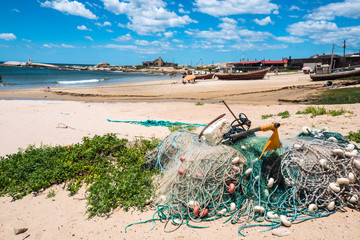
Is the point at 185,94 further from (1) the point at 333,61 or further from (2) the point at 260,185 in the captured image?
(1) the point at 333,61

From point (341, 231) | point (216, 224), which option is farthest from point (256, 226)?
point (341, 231)

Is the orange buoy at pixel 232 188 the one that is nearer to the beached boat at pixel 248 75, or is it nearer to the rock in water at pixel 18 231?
the rock in water at pixel 18 231

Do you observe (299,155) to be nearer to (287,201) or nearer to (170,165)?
(287,201)

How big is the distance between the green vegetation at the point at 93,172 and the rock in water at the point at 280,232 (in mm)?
2071

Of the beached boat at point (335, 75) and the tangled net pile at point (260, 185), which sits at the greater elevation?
the beached boat at point (335, 75)

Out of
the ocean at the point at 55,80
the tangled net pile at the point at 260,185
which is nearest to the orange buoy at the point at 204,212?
the tangled net pile at the point at 260,185

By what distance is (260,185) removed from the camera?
3969 millimetres

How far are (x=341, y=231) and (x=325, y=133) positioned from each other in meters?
2.28

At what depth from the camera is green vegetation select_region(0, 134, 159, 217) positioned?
13.7ft

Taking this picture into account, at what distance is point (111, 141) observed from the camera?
616 cm

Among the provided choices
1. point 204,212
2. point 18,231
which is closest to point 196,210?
point 204,212

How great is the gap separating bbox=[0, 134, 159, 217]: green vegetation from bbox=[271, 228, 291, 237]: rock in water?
81.5 inches

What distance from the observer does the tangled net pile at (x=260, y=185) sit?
11.9ft

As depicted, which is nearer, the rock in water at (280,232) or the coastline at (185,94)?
the rock in water at (280,232)
